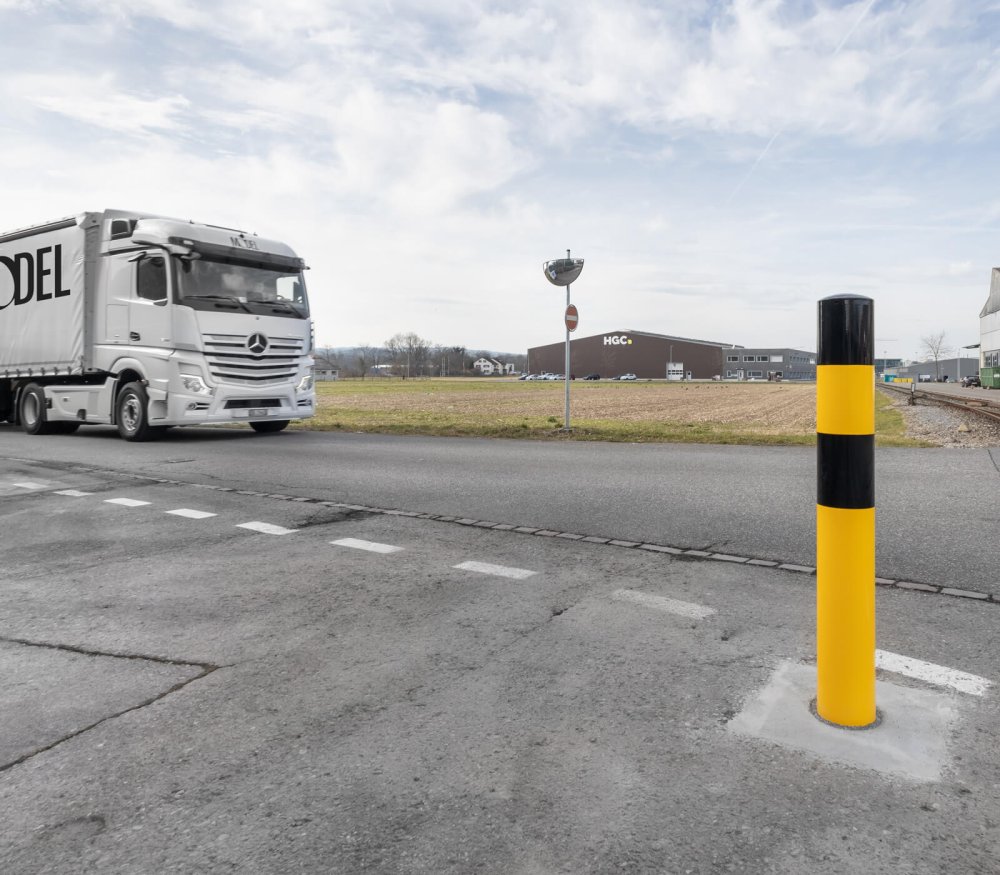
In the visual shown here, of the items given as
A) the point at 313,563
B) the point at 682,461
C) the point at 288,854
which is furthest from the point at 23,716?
the point at 682,461

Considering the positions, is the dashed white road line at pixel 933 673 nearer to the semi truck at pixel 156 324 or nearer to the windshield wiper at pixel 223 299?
the semi truck at pixel 156 324

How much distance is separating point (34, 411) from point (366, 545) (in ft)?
41.1

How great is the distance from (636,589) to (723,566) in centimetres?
77

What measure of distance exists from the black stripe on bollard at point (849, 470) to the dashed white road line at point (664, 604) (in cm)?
142

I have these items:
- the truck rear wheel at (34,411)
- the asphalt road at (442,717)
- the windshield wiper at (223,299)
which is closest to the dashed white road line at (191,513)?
the asphalt road at (442,717)

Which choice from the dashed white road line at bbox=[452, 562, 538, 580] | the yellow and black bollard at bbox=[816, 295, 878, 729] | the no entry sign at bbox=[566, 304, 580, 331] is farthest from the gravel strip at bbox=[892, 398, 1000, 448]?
the yellow and black bollard at bbox=[816, 295, 878, 729]

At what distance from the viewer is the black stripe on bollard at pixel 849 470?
235 centimetres

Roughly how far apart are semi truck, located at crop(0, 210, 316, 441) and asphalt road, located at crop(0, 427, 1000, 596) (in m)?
0.87

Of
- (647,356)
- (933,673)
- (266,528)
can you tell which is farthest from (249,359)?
(647,356)

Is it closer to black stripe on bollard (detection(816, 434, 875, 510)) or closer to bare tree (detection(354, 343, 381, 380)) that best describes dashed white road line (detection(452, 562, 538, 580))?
black stripe on bollard (detection(816, 434, 875, 510))

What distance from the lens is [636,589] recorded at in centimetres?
416

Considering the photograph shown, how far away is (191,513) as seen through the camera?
21.7ft

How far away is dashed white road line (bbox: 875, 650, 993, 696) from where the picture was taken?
2.82 m

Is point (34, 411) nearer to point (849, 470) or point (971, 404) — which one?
point (849, 470)
